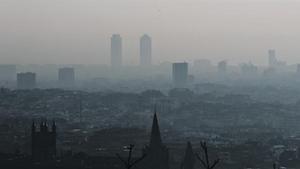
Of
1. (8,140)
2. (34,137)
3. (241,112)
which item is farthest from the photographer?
(241,112)

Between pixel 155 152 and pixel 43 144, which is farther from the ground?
pixel 155 152

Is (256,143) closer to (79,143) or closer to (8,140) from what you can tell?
(79,143)

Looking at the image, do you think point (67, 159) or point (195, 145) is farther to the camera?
point (195, 145)

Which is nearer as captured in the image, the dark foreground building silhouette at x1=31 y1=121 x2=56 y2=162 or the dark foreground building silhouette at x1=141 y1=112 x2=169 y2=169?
the dark foreground building silhouette at x1=141 y1=112 x2=169 y2=169

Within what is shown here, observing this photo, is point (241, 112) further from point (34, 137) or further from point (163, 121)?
point (34, 137)

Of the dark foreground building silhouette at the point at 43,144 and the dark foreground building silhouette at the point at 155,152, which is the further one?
the dark foreground building silhouette at the point at 43,144

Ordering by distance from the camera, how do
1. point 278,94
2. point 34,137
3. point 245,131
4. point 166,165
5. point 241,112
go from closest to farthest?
point 166,165, point 34,137, point 245,131, point 241,112, point 278,94

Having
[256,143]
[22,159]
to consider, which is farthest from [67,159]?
[256,143]

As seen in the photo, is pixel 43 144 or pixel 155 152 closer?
pixel 155 152
